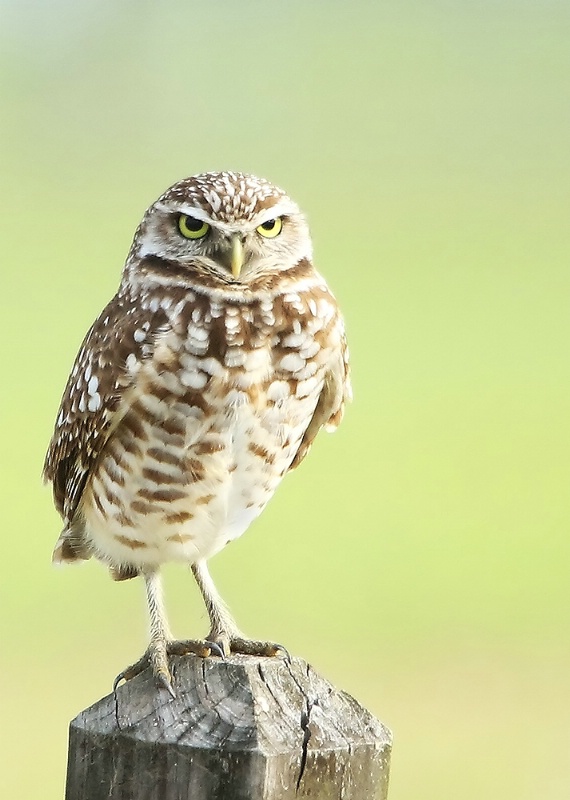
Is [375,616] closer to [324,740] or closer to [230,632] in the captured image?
[230,632]

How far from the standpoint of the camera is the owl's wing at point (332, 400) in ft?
11.1

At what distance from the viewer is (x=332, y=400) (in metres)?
3.49

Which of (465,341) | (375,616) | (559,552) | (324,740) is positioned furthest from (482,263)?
(324,740)

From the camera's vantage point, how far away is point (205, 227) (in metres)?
3.13

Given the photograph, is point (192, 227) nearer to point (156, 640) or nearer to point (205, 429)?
point (205, 429)

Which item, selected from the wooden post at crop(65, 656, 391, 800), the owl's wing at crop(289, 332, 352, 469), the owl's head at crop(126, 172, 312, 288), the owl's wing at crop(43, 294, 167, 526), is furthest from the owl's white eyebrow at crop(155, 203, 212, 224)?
the wooden post at crop(65, 656, 391, 800)

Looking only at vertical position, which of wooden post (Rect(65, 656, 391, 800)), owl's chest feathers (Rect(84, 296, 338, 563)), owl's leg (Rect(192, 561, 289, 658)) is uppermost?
owl's chest feathers (Rect(84, 296, 338, 563))

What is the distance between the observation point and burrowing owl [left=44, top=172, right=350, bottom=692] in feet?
10.3

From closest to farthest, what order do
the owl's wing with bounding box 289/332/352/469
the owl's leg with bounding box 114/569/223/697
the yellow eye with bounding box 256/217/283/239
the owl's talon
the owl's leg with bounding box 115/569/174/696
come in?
the owl's leg with bounding box 115/569/174/696 < the owl's leg with bounding box 114/569/223/697 < the owl's talon < the yellow eye with bounding box 256/217/283/239 < the owl's wing with bounding box 289/332/352/469

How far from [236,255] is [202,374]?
304 mm

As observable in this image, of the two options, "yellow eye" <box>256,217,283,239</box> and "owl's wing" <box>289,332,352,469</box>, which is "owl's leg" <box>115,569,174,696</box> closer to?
"owl's wing" <box>289,332,352,469</box>

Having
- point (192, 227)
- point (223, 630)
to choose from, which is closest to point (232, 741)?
point (223, 630)

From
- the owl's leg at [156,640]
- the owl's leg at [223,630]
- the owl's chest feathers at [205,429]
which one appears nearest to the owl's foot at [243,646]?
the owl's leg at [223,630]

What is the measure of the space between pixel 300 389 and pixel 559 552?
7.88 m
